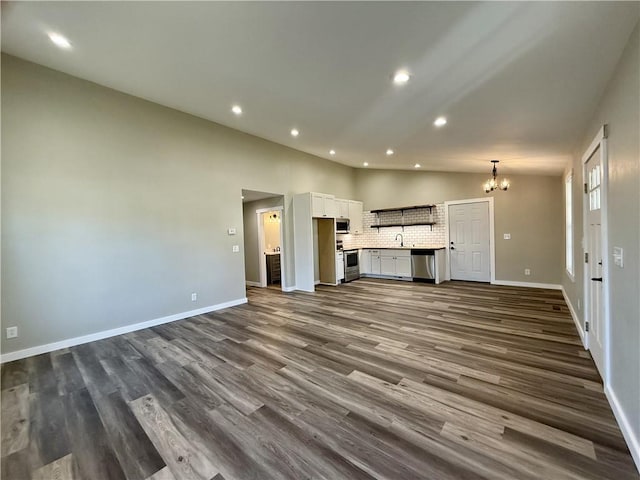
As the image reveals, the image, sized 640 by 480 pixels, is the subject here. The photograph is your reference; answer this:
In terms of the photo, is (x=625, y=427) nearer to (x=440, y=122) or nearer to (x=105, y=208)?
(x=440, y=122)

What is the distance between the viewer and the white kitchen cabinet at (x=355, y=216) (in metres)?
7.98

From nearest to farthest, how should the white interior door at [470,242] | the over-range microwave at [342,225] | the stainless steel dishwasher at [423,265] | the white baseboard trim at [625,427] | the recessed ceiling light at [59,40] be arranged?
the white baseboard trim at [625,427]
the recessed ceiling light at [59,40]
the white interior door at [470,242]
the stainless steel dishwasher at [423,265]
the over-range microwave at [342,225]

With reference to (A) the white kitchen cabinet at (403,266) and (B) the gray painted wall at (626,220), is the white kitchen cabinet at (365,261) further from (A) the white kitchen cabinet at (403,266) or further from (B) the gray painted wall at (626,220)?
(B) the gray painted wall at (626,220)

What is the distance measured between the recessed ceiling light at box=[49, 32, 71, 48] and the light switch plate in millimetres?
5188

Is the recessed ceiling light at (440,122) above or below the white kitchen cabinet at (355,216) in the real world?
above

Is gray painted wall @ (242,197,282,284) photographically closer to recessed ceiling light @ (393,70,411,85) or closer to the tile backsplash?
the tile backsplash

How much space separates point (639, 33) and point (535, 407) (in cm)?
248

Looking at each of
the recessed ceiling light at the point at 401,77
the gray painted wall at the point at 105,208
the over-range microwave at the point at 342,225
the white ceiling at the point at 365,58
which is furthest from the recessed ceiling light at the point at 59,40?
the over-range microwave at the point at 342,225

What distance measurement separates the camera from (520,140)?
373cm

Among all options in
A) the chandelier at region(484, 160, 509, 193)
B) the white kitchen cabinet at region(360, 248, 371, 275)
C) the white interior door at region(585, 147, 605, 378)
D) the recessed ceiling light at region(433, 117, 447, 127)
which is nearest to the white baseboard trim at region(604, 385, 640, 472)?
the white interior door at region(585, 147, 605, 378)

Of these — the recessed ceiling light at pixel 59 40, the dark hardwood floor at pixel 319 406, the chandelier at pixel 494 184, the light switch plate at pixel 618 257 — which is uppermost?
the recessed ceiling light at pixel 59 40

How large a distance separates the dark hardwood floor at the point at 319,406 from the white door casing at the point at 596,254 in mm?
291

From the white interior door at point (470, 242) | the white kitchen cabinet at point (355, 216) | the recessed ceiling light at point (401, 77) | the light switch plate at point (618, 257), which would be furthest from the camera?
the white kitchen cabinet at point (355, 216)

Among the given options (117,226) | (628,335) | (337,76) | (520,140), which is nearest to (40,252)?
(117,226)
